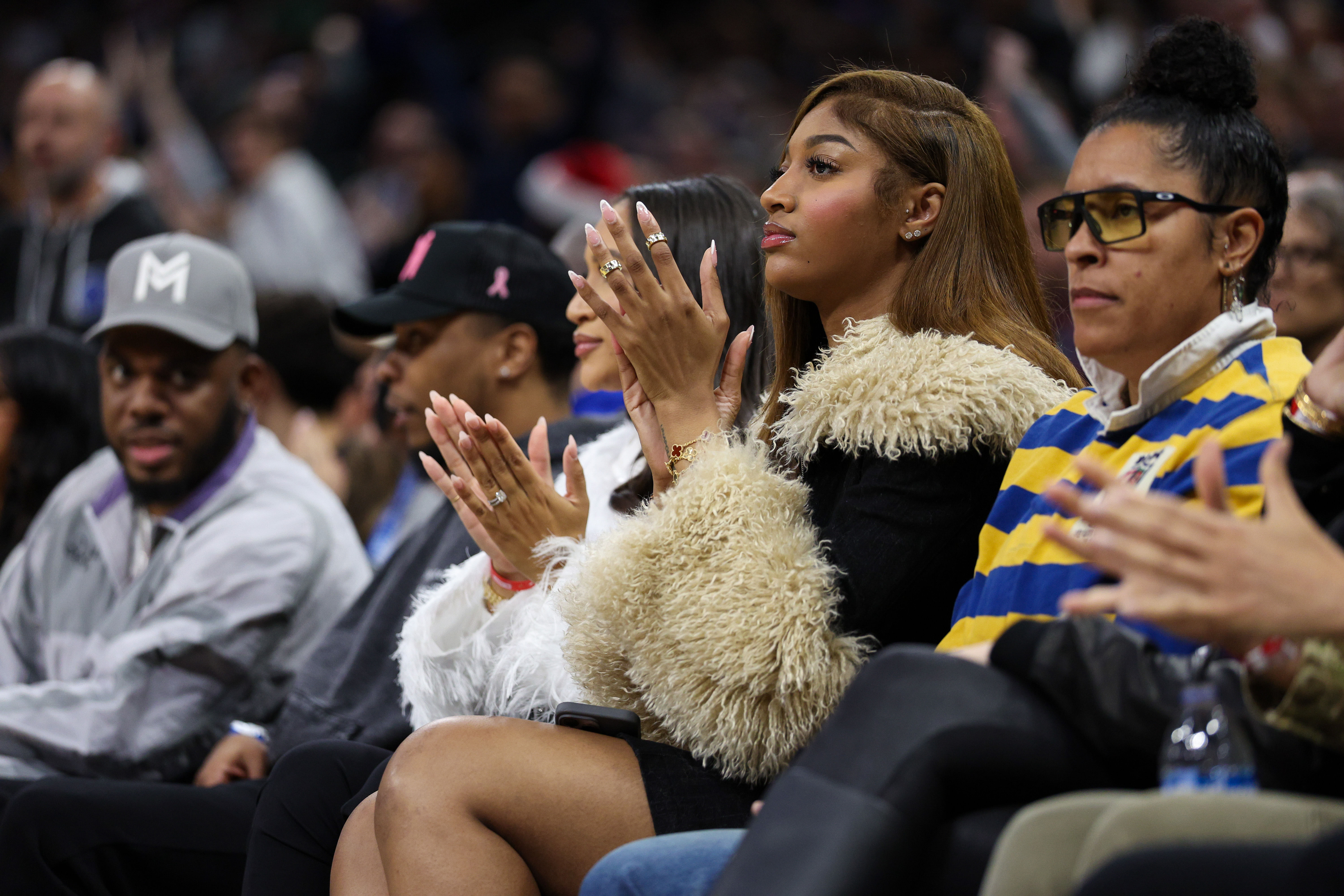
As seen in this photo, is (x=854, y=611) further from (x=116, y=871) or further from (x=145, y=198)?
(x=145, y=198)

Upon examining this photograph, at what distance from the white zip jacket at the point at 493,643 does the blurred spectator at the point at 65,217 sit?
313cm

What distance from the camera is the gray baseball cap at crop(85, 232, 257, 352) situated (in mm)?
3580

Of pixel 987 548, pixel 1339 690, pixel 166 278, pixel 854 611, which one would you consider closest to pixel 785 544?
pixel 854 611

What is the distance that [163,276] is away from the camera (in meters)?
3.64

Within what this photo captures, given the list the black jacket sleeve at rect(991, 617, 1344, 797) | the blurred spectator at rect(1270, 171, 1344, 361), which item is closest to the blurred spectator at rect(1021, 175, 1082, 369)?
the blurred spectator at rect(1270, 171, 1344, 361)

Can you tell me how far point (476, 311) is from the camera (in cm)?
343

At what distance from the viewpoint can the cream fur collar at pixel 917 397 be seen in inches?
82.7

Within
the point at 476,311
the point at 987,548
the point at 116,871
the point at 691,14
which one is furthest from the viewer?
the point at 691,14

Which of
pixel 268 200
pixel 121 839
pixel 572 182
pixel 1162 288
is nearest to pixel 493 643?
pixel 121 839

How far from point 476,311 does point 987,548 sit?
1.72 metres

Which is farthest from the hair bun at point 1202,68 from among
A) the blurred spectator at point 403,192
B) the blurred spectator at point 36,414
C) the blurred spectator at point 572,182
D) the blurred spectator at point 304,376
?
the blurred spectator at point 403,192

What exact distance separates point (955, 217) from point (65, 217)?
4.21 meters

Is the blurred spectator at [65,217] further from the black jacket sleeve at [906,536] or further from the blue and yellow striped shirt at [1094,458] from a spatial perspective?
the blue and yellow striped shirt at [1094,458]

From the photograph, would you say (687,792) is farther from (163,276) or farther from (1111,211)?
(163,276)
